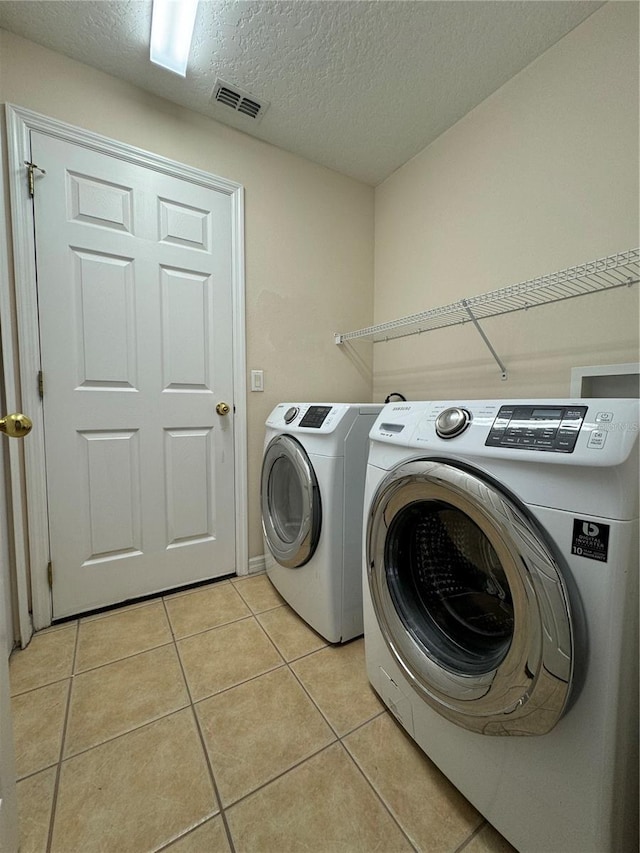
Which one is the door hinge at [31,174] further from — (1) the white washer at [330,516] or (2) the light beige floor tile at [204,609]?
(2) the light beige floor tile at [204,609]

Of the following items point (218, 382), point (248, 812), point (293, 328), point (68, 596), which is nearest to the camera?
point (248, 812)

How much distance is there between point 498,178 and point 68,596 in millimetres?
2561

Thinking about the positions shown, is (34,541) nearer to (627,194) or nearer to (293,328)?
(293,328)

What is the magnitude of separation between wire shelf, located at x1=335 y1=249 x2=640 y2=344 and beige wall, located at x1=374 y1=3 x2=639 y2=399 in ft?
0.15

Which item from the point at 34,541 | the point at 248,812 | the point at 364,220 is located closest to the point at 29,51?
the point at 364,220

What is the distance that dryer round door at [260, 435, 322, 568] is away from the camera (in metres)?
1.28

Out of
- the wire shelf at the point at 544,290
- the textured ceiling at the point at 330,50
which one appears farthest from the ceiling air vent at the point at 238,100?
the wire shelf at the point at 544,290

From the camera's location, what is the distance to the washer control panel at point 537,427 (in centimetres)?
59

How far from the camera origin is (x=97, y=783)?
Result: 83 centimetres

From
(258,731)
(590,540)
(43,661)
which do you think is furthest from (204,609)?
(590,540)

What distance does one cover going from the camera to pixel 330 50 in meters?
1.31

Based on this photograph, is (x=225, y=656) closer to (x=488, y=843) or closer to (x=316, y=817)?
(x=316, y=817)

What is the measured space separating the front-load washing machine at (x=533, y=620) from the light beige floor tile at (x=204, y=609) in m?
0.90

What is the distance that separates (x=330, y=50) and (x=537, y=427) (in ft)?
5.38
